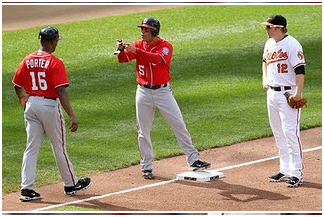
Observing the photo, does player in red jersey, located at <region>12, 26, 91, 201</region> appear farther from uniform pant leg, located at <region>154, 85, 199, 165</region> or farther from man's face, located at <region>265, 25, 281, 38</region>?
man's face, located at <region>265, 25, 281, 38</region>

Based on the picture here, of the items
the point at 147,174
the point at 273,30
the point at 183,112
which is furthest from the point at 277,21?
the point at 183,112

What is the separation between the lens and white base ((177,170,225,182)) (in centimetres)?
1072

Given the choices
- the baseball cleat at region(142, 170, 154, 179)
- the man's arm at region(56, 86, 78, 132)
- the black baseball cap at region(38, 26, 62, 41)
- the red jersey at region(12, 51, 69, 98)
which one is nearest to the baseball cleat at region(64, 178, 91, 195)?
the man's arm at region(56, 86, 78, 132)

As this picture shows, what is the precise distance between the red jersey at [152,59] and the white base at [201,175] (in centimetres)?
100

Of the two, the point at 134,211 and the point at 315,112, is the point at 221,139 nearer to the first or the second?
the point at 315,112

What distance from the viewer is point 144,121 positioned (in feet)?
35.7

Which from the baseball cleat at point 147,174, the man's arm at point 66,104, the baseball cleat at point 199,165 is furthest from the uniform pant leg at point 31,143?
the baseball cleat at point 199,165

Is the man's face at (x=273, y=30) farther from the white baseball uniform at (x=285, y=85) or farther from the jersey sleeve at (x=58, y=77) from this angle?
the jersey sleeve at (x=58, y=77)

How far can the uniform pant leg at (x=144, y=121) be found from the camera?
10.8 m

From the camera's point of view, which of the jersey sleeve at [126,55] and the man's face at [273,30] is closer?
the man's face at [273,30]

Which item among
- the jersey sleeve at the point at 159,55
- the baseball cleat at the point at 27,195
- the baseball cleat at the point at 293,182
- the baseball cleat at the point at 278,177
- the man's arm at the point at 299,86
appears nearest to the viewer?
the baseball cleat at the point at 27,195

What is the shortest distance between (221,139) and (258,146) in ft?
1.72

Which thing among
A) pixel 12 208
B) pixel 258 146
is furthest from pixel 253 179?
pixel 12 208

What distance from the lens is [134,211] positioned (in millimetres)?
9555
